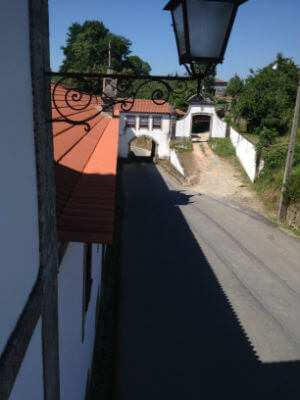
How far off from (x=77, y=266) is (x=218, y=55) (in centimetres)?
333

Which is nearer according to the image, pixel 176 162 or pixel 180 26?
pixel 180 26

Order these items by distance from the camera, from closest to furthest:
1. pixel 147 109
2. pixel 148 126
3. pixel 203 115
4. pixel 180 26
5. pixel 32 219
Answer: pixel 32 219 → pixel 180 26 → pixel 147 109 → pixel 148 126 → pixel 203 115

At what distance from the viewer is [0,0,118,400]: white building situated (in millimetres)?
1964

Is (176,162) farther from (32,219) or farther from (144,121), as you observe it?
(32,219)

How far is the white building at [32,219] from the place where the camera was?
1964 mm

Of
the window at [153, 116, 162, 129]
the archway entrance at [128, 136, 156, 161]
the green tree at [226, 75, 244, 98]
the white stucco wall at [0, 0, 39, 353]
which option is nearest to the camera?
the white stucco wall at [0, 0, 39, 353]

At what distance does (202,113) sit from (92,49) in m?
34.5

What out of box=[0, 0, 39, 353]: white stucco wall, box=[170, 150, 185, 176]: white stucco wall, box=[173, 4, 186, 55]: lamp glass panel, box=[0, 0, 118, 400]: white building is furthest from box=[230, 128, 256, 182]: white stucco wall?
box=[0, 0, 39, 353]: white stucco wall

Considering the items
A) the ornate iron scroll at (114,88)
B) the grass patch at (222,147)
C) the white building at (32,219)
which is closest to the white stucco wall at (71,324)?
the white building at (32,219)

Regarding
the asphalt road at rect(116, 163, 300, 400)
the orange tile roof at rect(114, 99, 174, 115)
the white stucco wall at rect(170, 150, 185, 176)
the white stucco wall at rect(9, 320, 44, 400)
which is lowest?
the asphalt road at rect(116, 163, 300, 400)

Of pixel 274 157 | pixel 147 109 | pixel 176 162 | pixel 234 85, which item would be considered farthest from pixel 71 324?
pixel 234 85

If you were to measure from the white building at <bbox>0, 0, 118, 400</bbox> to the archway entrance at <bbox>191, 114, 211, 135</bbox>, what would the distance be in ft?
104

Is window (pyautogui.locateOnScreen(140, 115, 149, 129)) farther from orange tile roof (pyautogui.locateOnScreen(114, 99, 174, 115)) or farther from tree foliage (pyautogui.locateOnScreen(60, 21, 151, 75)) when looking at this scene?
tree foliage (pyautogui.locateOnScreen(60, 21, 151, 75))

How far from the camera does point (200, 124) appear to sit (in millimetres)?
38594
